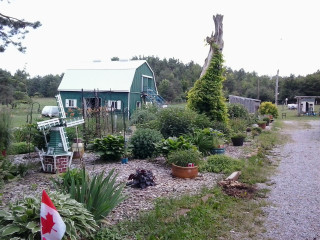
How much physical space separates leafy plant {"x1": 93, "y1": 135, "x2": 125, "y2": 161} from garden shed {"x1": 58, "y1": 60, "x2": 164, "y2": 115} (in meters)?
15.2

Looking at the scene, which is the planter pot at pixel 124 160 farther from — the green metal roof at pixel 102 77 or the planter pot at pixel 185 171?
the green metal roof at pixel 102 77

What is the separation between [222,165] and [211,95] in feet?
18.6

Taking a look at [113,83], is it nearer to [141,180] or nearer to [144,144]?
[144,144]

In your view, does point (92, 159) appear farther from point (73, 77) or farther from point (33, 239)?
point (73, 77)

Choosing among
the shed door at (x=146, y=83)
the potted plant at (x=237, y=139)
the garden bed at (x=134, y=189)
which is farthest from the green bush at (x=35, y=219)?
the shed door at (x=146, y=83)

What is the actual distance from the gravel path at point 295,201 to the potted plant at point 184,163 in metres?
1.56

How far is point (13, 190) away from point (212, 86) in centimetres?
916

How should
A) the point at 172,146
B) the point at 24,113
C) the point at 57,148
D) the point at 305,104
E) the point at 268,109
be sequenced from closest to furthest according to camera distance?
the point at 57,148 → the point at 172,146 → the point at 24,113 → the point at 268,109 → the point at 305,104

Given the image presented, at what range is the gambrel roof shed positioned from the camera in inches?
941

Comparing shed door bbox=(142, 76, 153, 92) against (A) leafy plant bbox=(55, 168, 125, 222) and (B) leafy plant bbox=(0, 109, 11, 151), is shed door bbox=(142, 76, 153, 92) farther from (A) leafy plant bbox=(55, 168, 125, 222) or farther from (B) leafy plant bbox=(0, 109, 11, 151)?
(A) leafy plant bbox=(55, 168, 125, 222)

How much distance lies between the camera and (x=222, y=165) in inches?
282

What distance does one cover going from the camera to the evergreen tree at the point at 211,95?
12.4m

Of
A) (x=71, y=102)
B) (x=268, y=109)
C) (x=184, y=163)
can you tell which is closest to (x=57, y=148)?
A: (x=184, y=163)

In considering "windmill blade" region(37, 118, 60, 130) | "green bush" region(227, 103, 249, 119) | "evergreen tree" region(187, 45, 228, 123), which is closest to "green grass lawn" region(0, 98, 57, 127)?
"windmill blade" region(37, 118, 60, 130)
